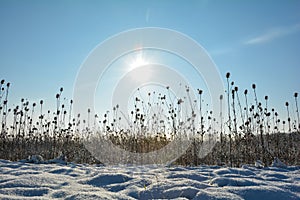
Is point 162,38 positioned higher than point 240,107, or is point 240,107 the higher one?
point 162,38

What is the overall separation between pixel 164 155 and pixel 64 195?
4.88 metres

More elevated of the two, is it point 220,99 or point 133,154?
point 220,99

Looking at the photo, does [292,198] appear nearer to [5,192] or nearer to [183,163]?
[5,192]

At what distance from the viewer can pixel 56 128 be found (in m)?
7.11

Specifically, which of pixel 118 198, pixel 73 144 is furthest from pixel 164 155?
pixel 118 198

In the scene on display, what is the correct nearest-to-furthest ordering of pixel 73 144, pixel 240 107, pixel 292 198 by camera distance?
pixel 292 198, pixel 240 107, pixel 73 144

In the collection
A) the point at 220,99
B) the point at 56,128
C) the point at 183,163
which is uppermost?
the point at 220,99

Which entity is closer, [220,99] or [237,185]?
[237,185]

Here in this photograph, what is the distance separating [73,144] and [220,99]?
509 cm

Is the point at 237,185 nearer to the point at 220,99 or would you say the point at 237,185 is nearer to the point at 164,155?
the point at 220,99

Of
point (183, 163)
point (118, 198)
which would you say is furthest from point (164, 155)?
point (118, 198)

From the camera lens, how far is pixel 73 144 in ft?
25.9

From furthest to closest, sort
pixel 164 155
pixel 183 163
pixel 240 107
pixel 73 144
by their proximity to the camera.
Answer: pixel 73 144, pixel 164 155, pixel 183 163, pixel 240 107

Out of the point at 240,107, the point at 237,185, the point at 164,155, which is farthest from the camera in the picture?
the point at 164,155
